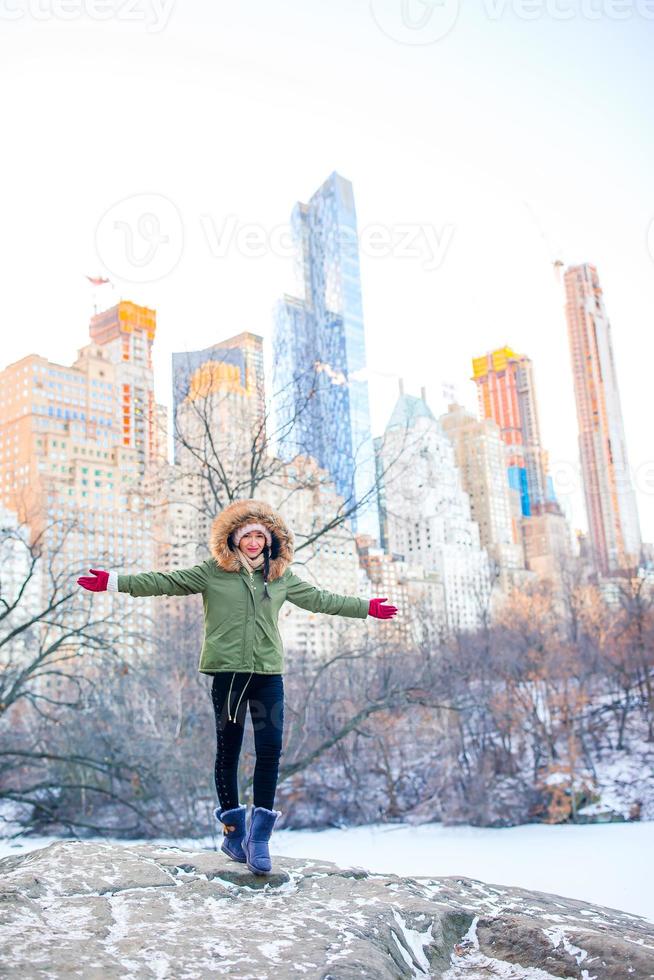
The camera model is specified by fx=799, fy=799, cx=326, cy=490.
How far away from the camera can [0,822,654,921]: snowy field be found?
47.0 ft

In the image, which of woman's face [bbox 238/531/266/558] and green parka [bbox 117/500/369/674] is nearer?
green parka [bbox 117/500/369/674]

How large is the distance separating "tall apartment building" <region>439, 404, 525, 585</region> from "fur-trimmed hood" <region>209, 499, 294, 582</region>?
317 ft

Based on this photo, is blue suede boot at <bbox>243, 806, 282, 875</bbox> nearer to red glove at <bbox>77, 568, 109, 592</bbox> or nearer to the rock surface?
the rock surface

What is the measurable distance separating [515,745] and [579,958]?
23.7 meters

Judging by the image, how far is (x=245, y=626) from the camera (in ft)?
12.6

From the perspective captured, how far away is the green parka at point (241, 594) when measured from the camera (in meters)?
3.80

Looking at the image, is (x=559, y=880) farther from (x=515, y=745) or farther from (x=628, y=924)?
(x=628, y=924)

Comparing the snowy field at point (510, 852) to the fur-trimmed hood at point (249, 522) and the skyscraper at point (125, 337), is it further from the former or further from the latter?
the skyscraper at point (125, 337)

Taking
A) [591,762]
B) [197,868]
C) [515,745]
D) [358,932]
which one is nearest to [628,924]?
[358,932]

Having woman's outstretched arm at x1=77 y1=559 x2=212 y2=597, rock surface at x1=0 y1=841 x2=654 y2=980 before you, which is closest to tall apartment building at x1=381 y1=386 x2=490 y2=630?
woman's outstretched arm at x1=77 y1=559 x2=212 y2=597

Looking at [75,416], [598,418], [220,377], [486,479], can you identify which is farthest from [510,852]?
[598,418]

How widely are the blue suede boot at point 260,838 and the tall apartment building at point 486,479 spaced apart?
318 feet

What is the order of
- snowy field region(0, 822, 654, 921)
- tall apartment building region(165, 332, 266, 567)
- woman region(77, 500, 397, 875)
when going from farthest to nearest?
snowy field region(0, 822, 654, 921) < tall apartment building region(165, 332, 266, 567) < woman region(77, 500, 397, 875)

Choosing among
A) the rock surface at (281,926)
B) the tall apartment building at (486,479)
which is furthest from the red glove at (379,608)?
the tall apartment building at (486,479)
